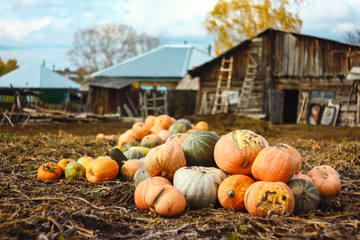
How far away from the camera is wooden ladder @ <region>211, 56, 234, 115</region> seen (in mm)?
23016

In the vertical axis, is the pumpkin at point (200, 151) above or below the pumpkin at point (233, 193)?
above

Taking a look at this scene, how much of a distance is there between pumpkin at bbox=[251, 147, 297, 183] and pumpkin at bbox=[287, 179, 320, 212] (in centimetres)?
17

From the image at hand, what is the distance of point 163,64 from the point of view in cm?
4238

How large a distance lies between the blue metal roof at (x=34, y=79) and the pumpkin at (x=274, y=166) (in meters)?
36.3

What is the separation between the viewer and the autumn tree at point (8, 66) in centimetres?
4219

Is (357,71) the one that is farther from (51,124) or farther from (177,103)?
(51,124)

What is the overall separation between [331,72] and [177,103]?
1210 centimetres

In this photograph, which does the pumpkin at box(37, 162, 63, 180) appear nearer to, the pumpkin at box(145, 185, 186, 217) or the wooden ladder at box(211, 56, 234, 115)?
the pumpkin at box(145, 185, 186, 217)

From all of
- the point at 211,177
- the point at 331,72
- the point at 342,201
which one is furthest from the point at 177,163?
the point at 331,72

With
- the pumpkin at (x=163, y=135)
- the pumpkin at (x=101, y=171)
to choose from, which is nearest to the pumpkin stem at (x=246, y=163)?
the pumpkin at (x=101, y=171)

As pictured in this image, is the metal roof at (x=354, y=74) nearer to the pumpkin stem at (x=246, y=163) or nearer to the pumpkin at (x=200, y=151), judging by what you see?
the pumpkin at (x=200, y=151)

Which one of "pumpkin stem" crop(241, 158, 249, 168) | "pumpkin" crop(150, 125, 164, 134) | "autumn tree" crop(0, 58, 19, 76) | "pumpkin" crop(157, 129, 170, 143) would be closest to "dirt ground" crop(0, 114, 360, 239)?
→ "pumpkin stem" crop(241, 158, 249, 168)

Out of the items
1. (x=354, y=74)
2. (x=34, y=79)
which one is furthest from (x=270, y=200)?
(x=34, y=79)

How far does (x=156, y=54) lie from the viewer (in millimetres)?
45906
